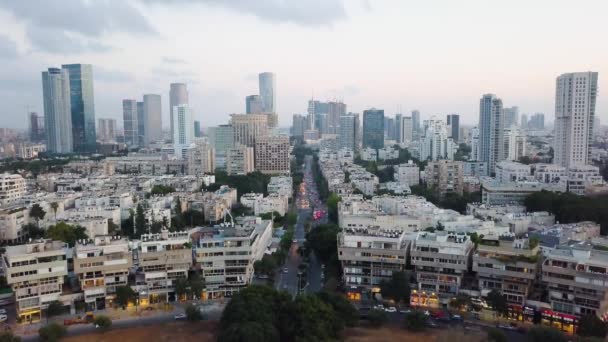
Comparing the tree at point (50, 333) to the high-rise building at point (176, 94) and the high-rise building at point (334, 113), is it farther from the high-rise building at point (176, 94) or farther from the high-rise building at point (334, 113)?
the high-rise building at point (176, 94)

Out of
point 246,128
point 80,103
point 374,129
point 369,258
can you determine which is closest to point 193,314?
point 369,258

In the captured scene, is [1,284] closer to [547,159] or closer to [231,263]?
[231,263]

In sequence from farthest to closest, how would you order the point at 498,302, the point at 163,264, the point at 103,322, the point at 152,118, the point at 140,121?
the point at 140,121
the point at 152,118
the point at 163,264
the point at 498,302
the point at 103,322

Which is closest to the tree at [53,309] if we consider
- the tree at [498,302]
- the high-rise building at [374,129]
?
the tree at [498,302]

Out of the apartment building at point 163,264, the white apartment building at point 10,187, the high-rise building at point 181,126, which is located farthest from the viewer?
the high-rise building at point 181,126

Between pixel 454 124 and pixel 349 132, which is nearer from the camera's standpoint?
pixel 349 132

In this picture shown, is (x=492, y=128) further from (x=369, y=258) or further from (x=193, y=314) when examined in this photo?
(x=193, y=314)

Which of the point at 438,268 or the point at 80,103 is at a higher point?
the point at 80,103
